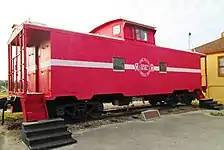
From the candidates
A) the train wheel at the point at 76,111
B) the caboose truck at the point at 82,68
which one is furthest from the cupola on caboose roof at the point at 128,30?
the train wheel at the point at 76,111

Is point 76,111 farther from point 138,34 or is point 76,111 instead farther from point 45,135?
point 138,34

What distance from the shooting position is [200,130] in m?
7.77

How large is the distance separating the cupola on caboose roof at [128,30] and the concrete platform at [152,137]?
13.1 ft

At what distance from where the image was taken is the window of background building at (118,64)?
32.7ft

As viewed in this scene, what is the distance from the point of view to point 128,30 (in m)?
11.0

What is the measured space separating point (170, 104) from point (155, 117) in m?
3.59

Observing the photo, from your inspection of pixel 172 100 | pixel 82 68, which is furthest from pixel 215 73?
pixel 82 68

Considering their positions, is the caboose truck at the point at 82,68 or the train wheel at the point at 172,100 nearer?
the caboose truck at the point at 82,68

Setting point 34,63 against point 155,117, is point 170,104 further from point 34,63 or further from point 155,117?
point 34,63

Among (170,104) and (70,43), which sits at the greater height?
(70,43)

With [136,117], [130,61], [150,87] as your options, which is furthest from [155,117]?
[130,61]

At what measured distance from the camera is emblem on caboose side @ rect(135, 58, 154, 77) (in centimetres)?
1090

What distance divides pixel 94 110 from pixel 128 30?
151 inches

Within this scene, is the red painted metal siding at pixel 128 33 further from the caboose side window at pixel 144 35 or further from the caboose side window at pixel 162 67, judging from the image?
the caboose side window at pixel 162 67
